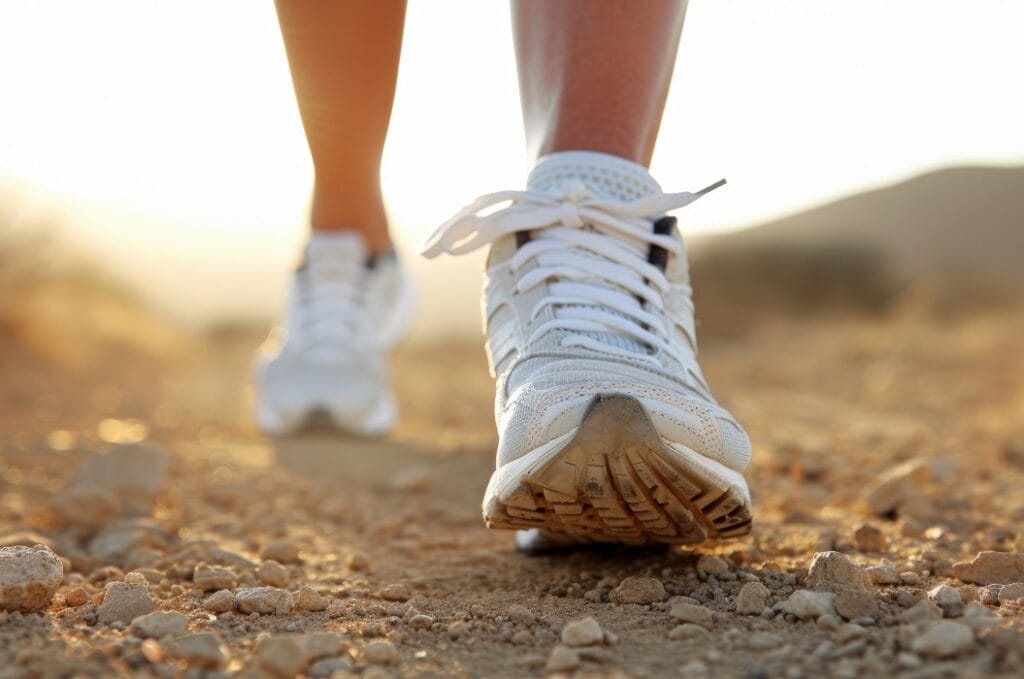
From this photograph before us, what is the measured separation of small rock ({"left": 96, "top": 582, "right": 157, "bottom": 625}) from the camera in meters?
1.03

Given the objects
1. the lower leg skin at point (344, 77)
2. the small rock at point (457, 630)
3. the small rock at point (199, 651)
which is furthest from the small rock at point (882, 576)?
the lower leg skin at point (344, 77)

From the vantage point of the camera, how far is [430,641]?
1002 millimetres

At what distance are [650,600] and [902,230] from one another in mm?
15611

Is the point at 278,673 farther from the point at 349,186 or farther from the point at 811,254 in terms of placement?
the point at 811,254

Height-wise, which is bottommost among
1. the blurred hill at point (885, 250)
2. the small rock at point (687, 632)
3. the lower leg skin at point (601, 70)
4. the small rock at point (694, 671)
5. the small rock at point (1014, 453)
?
the small rock at point (694, 671)

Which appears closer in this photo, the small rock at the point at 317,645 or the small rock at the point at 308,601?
the small rock at the point at 317,645

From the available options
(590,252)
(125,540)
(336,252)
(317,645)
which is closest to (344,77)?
(336,252)

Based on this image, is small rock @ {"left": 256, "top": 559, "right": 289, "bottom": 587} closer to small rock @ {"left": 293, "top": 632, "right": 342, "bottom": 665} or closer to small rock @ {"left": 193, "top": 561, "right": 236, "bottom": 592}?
small rock @ {"left": 193, "top": 561, "right": 236, "bottom": 592}

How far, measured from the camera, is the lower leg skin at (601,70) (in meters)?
1.43

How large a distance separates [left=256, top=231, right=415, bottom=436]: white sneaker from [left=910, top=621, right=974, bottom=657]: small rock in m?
2.11

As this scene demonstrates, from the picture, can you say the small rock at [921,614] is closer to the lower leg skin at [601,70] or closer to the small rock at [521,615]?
the small rock at [521,615]

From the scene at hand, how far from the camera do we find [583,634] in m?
Answer: 0.94

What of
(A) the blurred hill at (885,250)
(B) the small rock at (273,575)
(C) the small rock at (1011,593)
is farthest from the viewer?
(A) the blurred hill at (885,250)

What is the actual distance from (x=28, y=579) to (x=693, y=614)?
698mm
